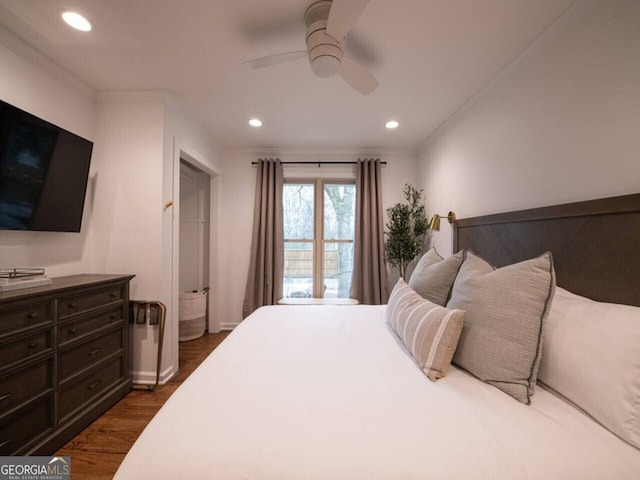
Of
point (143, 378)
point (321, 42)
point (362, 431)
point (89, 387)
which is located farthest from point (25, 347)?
point (321, 42)

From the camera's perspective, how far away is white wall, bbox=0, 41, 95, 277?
1584 millimetres

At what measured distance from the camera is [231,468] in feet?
→ 2.00

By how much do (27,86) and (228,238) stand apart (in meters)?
2.21

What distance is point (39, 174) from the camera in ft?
5.38

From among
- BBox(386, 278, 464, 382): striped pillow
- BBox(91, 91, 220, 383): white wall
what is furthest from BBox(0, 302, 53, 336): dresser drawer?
BBox(386, 278, 464, 382): striped pillow

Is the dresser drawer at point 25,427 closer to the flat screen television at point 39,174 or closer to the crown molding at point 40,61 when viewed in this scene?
the flat screen television at point 39,174

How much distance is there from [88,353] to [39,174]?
1.23 m

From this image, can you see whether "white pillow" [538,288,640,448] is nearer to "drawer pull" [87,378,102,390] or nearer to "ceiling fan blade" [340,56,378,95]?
"ceiling fan blade" [340,56,378,95]

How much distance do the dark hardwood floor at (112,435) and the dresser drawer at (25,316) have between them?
80 cm

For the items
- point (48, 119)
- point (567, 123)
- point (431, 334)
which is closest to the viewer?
point (431, 334)

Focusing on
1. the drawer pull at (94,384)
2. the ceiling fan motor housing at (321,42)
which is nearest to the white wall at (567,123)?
the ceiling fan motor housing at (321,42)

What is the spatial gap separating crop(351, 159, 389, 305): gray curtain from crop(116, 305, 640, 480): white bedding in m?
2.30

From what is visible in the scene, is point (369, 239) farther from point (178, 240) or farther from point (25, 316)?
point (25, 316)

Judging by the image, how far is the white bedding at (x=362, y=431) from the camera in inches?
24.0
